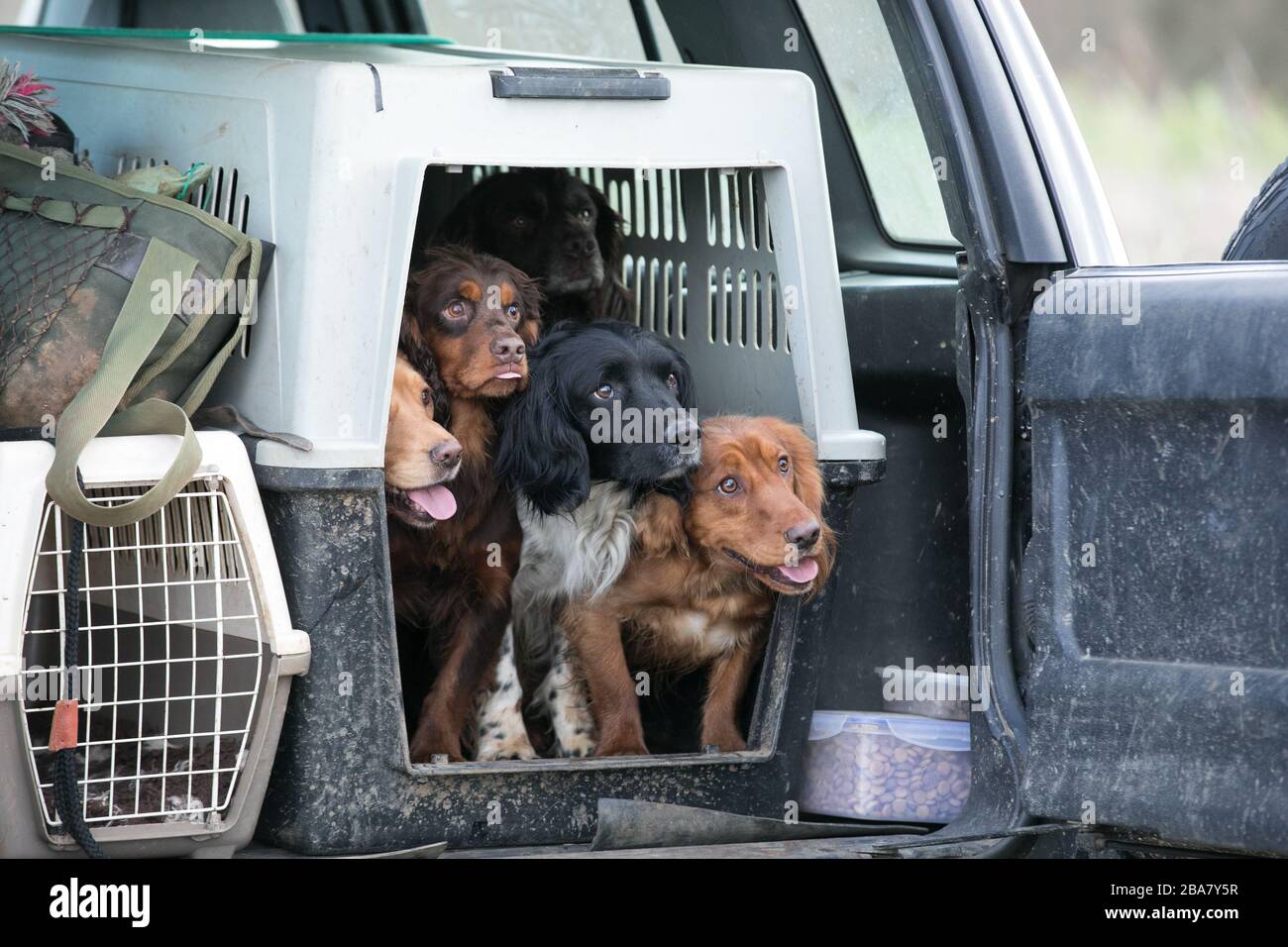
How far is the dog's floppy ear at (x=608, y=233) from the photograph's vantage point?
3.57m

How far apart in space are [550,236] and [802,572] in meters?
1.07

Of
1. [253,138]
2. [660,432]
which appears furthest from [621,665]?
[253,138]

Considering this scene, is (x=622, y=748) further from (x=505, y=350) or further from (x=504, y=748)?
(x=505, y=350)

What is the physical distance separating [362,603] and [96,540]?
48 centimetres

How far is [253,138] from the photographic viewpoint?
2.62m

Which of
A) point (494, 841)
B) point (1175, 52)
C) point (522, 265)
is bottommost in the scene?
point (494, 841)

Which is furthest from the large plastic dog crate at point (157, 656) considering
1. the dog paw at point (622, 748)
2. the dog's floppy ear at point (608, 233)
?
the dog's floppy ear at point (608, 233)

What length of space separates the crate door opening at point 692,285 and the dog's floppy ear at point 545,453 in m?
0.43

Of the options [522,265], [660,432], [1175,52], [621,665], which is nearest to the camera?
[660,432]

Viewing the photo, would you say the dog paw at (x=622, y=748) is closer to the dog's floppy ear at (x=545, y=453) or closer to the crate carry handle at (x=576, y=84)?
the dog's floppy ear at (x=545, y=453)

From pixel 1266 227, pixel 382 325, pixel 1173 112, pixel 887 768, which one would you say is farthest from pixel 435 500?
pixel 1173 112

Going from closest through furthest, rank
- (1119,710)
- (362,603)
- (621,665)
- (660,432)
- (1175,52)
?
(1119,710) → (362,603) → (660,432) → (621,665) → (1175,52)

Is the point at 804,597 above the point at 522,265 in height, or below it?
below

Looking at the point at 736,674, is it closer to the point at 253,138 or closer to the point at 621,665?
the point at 621,665
